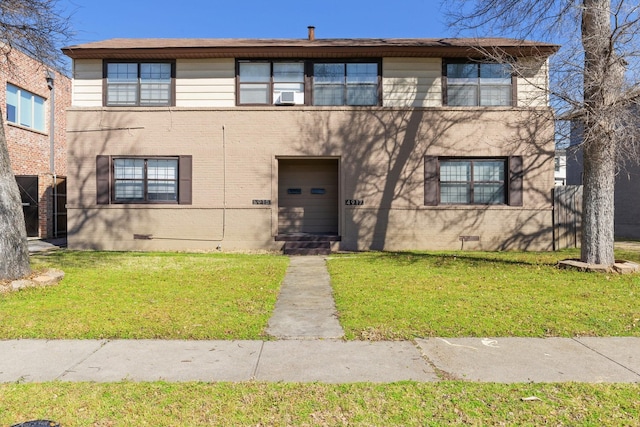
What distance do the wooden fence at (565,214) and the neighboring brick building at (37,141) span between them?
1894 cm

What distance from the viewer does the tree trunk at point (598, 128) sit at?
8.54m

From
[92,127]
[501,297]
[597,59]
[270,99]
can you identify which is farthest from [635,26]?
[92,127]

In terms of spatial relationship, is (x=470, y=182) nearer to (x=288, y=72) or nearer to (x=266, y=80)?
(x=288, y=72)

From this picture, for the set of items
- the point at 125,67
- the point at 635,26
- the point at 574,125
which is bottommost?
the point at 574,125

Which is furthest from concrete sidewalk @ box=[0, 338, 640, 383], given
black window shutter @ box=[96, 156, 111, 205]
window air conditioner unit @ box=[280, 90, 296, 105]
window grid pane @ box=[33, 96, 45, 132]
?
window grid pane @ box=[33, 96, 45, 132]

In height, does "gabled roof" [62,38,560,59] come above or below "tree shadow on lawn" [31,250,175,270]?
above

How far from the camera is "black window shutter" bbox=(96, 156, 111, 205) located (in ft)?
45.9

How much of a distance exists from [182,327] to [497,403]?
3.79m

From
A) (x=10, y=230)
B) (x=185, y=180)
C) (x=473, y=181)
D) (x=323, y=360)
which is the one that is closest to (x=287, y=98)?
(x=185, y=180)

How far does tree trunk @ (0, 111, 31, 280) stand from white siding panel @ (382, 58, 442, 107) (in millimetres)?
10527

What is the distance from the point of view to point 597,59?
8.73m

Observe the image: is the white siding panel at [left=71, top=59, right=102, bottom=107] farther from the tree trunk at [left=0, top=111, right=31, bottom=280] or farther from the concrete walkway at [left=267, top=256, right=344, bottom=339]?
the concrete walkway at [left=267, top=256, right=344, bottom=339]

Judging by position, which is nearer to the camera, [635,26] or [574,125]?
[635,26]

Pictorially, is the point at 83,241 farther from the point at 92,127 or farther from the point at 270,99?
the point at 270,99
